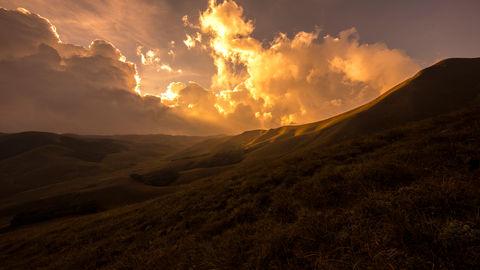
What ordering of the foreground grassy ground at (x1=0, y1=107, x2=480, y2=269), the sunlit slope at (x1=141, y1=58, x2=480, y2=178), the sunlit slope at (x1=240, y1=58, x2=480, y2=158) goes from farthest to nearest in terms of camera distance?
the sunlit slope at (x1=240, y1=58, x2=480, y2=158)
the sunlit slope at (x1=141, y1=58, x2=480, y2=178)
the foreground grassy ground at (x1=0, y1=107, x2=480, y2=269)

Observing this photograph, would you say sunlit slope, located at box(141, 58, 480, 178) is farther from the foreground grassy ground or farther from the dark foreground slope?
the foreground grassy ground

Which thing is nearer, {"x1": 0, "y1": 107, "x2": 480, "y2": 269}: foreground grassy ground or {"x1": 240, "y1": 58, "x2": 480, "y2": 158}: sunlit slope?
{"x1": 0, "y1": 107, "x2": 480, "y2": 269}: foreground grassy ground

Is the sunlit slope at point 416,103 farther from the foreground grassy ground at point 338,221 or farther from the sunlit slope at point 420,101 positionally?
the foreground grassy ground at point 338,221

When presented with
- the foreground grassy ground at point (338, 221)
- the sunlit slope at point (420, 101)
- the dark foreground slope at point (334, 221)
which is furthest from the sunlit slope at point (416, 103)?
the foreground grassy ground at point (338, 221)

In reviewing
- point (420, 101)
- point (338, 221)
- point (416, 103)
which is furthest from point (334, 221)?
point (420, 101)

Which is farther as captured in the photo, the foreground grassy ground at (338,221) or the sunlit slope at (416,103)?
the sunlit slope at (416,103)

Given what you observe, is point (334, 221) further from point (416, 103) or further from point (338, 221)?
point (416, 103)

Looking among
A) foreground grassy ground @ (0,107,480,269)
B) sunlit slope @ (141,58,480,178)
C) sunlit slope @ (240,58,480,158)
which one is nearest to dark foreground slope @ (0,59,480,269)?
foreground grassy ground @ (0,107,480,269)

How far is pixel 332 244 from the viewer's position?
660 cm

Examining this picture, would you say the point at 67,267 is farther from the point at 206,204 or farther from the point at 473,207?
the point at 473,207

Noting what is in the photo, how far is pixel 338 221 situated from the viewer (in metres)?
7.56

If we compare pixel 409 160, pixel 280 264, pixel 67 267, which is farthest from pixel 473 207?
pixel 67 267

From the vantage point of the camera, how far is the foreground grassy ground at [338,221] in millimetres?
5656

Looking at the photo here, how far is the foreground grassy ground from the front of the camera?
5656 millimetres
